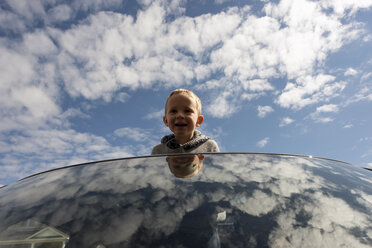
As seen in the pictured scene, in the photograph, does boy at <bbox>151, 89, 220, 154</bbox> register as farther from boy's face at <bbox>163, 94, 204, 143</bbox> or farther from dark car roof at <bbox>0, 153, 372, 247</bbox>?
dark car roof at <bbox>0, 153, 372, 247</bbox>

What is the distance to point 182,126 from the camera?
361 cm

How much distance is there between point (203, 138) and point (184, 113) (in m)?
A: 0.55

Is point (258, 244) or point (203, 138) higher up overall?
point (203, 138)

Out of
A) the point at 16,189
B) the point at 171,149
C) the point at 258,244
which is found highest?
the point at 171,149

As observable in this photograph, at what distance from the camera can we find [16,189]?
130 centimetres

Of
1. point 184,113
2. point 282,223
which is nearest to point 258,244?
point 282,223

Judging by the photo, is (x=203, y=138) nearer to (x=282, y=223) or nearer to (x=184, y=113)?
(x=184, y=113)

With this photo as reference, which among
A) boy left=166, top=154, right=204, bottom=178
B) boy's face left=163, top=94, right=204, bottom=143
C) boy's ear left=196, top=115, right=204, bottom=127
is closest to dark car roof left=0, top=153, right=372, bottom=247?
boy left=166, top=154, right=204, bottom=178

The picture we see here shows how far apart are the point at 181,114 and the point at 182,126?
190 millimetres

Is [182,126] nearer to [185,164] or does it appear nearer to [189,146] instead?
[189,146]

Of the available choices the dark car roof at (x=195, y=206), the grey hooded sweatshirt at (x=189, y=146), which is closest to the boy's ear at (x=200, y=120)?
the grey hooded sweatshirt at (x=189, y=146)

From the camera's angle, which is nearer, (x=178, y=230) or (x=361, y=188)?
(x=178, y=230)

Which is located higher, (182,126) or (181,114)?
(181,114)

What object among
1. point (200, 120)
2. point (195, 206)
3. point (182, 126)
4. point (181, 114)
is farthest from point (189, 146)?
point (195, 206)
